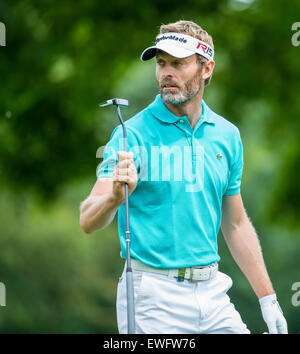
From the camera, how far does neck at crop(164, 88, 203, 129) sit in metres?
4.27

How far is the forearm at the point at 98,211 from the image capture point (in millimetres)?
3623

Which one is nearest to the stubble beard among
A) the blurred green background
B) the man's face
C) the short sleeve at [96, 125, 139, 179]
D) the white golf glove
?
the man's face

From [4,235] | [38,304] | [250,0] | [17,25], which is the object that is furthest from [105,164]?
[38,304]

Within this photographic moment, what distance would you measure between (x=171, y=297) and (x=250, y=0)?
833 cm

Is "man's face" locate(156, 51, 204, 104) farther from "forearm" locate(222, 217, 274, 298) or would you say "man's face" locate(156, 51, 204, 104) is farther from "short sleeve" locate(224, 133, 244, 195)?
"forearm" locate(222, 217, 274, 298)

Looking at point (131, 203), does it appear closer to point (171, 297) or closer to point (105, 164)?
point (105, 164)

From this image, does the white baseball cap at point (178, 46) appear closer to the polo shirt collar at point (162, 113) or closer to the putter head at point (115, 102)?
the polo shirt collar at point (162, 113)

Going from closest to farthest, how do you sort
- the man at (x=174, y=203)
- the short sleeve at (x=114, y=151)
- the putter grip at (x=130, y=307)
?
the putter grip at (x=130, y=307)
the short sleeve at (x=114, y=151)
the man at (x=174, y=203)

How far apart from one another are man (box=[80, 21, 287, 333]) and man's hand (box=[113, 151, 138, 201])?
0.65 ft

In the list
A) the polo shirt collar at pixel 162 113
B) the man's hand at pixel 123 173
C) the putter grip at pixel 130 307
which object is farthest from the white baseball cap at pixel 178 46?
the putter grip at pixel 130 307

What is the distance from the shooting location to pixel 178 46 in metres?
4.23

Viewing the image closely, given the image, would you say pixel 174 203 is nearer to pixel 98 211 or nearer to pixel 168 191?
pixel 168 191

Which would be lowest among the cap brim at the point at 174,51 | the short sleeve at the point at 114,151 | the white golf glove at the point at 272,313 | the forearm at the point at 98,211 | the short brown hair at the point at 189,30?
the white golf glove at the point at 272,313
